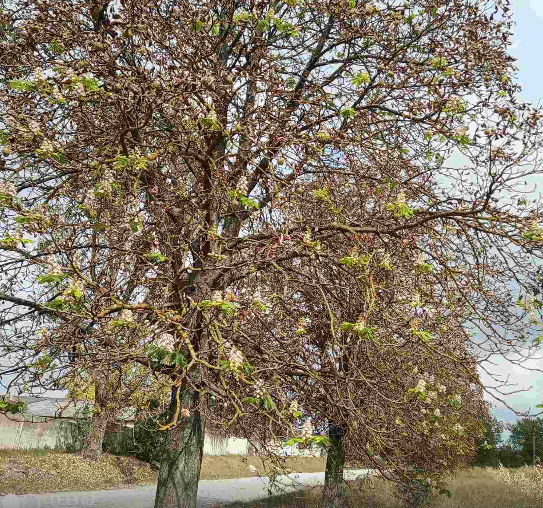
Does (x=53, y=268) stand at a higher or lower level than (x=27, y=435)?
higher

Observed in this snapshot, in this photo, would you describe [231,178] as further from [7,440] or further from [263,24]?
[7,440]

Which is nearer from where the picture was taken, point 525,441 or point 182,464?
point 182,464

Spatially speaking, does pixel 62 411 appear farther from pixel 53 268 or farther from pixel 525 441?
pixel 525 441

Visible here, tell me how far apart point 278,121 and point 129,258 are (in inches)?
106

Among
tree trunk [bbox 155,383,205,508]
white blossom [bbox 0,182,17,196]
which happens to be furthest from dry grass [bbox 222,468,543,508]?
white blossom [bbox 0,182,17,196]

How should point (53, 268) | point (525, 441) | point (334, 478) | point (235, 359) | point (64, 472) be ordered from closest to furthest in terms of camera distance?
point (53, 268)
point (235, 359)
point (334, 478)
point (64, 472)
point (525, 441)

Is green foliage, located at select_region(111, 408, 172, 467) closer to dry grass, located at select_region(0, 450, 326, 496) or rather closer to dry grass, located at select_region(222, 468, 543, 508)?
dry grass, located at select_region(0, 450, 326, 496)

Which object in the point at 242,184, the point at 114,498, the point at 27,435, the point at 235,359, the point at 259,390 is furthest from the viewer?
the point at 27,435

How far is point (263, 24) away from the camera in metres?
5.65

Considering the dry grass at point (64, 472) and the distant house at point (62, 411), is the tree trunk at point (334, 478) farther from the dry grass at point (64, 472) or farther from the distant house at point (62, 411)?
the distant house at point (62, 411)

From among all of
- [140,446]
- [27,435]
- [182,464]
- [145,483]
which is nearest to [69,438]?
[27,435]

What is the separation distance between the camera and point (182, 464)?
6.86 m

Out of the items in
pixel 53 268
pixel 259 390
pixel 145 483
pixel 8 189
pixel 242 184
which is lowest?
pixel 145 483

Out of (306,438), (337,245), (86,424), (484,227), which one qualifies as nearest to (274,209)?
(337,245)
